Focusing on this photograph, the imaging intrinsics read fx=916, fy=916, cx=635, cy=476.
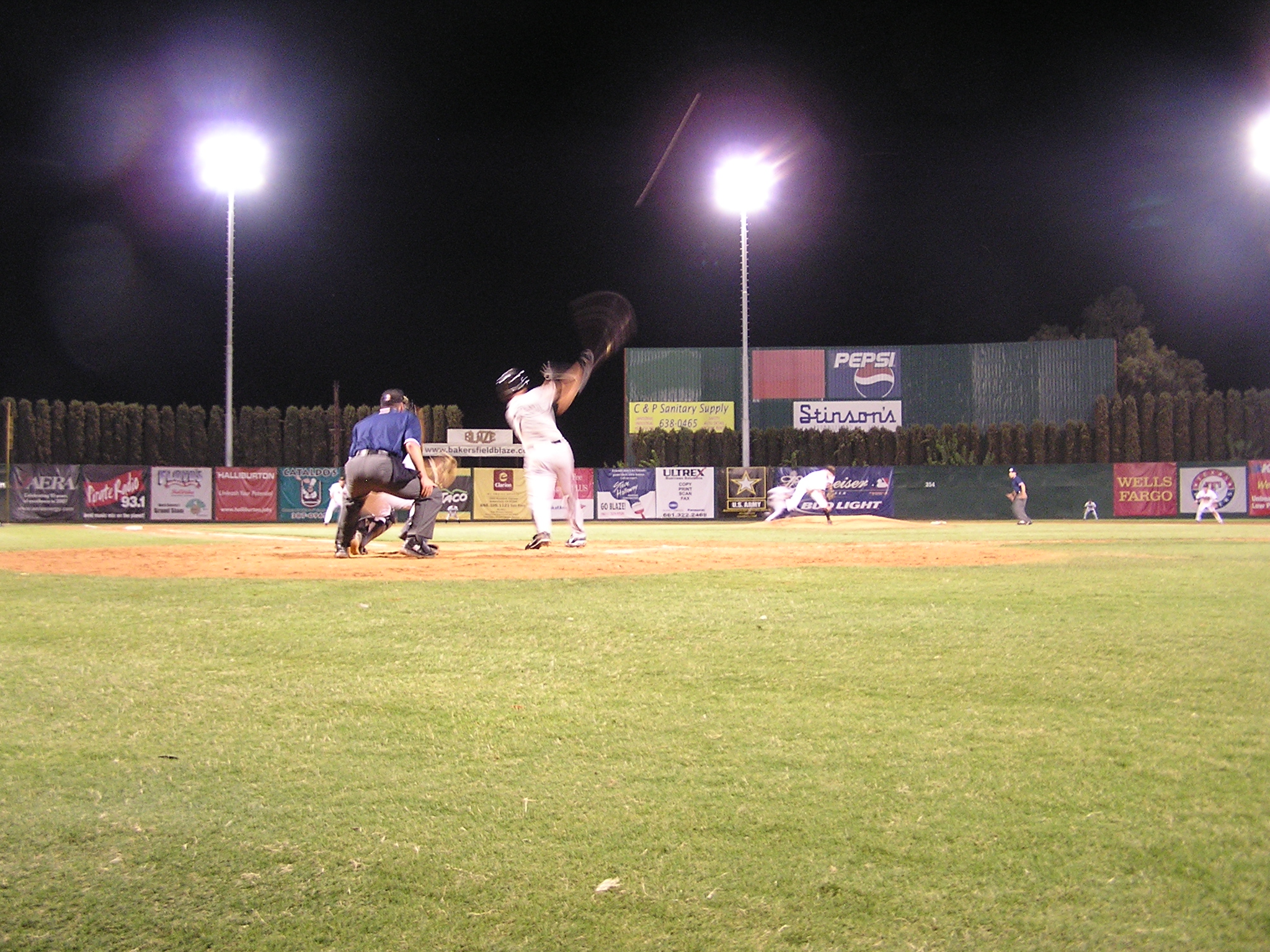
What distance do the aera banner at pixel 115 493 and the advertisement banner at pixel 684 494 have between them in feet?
→ 61.2

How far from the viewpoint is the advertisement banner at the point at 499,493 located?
34.2 m

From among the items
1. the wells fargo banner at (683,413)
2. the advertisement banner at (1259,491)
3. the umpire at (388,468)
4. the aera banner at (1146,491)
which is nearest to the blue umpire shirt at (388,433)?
the umpire at (388,468)

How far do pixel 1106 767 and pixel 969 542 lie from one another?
11966 millimetres

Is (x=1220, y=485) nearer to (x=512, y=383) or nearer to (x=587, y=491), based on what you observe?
(x=587, y=491)

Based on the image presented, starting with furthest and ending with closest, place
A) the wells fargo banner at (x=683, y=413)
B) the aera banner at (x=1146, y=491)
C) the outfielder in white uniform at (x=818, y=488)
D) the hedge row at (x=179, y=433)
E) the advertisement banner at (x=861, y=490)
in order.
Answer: the wells fargo banner at (x=683, y=413), the hedge row at (x=179, y=433), the advertisement banner at (x=861, y=490), the aera banner at (x=1146, y=491), the outfielder in white uniform at (x=818, y=488)

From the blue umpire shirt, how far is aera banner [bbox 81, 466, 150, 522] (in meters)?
26.6

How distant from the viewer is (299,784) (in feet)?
9.50

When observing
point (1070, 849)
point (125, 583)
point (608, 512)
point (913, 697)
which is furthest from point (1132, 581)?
point (608, 512)

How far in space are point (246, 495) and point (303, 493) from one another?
6.49 feet

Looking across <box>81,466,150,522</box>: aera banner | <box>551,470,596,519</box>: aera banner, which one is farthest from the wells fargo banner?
<box>81,466,150,522</box>: aera banner

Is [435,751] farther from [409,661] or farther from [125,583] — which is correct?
[125,583]

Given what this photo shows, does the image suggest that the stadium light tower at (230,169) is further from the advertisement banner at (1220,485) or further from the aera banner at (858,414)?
the advertisement banner at (1220,485)

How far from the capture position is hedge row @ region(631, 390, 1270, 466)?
44156 millimetres

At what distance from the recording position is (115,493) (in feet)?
106
